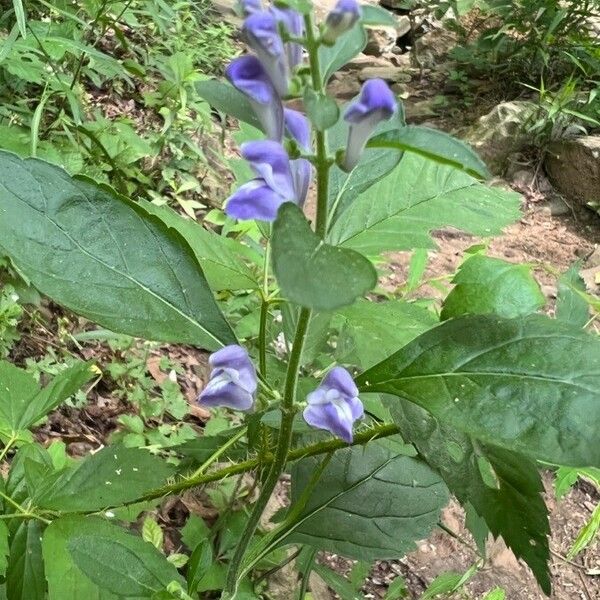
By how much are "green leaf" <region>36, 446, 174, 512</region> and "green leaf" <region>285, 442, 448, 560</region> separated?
8.7 inches

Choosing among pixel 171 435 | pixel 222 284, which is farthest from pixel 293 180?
pixel 171 435

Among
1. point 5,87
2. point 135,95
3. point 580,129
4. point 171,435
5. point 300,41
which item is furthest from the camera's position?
point 580,129

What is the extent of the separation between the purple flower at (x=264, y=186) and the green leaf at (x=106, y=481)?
1.74ft

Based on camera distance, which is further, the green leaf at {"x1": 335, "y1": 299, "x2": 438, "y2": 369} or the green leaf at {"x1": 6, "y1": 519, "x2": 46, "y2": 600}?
the green leaf at {"x1": 6, "y1": 519, "x2": 46, "y2": 600}

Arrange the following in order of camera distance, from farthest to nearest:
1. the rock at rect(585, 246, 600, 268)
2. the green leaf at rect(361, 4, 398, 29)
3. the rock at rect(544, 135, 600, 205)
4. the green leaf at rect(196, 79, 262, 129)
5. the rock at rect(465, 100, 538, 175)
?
the rock at rect(465, 100, 538, 175), the rock at rect(544, 135, 600, 205), the rock at rect(585, 246, 600, 268), the green leaf at rect(196, 79, 262, 129), the green leaf at rect(361, 4, 398, 29)

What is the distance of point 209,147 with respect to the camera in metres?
3.55

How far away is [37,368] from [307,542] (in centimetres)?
122

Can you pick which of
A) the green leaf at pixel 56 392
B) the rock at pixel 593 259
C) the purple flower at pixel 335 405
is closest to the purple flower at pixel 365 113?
the purple flower at pixel 335 405

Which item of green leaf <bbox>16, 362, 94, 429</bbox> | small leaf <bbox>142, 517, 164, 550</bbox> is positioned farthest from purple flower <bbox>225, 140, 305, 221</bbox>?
small leaf <bbox>142, 517, 164, 550</bbox>

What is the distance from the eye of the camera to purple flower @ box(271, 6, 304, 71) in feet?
1.99

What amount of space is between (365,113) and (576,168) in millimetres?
4623

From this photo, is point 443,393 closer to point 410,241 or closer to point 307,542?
point 410,241

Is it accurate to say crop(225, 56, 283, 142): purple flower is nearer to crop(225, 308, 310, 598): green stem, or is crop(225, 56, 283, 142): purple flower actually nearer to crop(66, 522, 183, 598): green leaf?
crop(225, 308, 310, 598): green stem

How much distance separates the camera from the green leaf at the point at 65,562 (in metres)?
0.96
